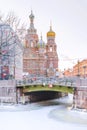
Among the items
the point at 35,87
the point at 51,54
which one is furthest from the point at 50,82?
the point at 51,54

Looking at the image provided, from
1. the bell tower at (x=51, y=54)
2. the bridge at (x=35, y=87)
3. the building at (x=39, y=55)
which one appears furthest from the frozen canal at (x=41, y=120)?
the bell tower at (x=51, y=54)

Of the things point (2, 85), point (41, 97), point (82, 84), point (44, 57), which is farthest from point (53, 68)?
point (82, 84)

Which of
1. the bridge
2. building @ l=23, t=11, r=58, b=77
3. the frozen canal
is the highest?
building @ l=23, t=11, r=58, b=77

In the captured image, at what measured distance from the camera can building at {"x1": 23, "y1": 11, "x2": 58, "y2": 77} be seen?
93.5m

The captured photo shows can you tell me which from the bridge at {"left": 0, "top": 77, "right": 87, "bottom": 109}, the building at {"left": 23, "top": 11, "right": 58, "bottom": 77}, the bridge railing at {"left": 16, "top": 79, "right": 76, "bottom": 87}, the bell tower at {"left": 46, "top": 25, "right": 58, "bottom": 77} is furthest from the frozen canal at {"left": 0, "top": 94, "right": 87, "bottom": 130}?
the bell tower at {"left": 46, "top": 25, "right": 58, "bottom": 77}

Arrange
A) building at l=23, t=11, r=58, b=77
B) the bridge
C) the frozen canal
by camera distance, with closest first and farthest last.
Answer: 1. the frozen canal
2. the bridge
3. building at l=23, t=11, r=58, b=77

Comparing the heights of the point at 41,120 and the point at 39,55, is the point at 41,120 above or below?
below

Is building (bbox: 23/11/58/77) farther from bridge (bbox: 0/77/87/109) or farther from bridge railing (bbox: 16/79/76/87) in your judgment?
bridge railing (bbox: 16/79/76/87)

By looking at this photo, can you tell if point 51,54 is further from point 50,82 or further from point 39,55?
point 50,82

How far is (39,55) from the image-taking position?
9531 centimetres

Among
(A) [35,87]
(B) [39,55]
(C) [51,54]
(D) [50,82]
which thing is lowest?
(A) [35,87]

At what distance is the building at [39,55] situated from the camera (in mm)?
93500

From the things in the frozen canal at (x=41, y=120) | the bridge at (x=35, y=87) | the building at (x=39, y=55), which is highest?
the building at (x=39, y=55)

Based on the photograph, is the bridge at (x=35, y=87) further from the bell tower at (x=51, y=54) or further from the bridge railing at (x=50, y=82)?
the bell tower at (x=51, y=54)
